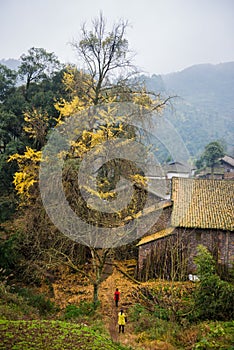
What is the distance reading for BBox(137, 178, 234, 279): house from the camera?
1399 centimetres

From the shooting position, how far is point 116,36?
51.7 ft

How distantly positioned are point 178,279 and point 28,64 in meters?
13.6

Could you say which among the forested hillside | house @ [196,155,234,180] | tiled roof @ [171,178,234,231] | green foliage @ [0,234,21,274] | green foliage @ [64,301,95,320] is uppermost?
the forested hillside

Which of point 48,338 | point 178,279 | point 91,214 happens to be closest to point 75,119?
point 91,214

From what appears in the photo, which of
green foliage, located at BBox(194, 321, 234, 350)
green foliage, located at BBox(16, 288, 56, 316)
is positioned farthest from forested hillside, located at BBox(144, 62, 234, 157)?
green foliage, located at BBox(194, 321, 234, 350)

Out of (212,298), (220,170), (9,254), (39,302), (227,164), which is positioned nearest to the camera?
(212,298)

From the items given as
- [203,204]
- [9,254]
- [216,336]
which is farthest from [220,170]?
[216,336]

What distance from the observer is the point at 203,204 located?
15688 mm

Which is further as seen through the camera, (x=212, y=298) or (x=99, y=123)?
(x=99, y=123)

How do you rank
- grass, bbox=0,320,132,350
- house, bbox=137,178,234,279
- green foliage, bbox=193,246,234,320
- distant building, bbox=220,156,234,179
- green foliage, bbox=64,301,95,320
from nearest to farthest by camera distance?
1. grass, bbox=0,320,132,350
2. green foliage, bbox=193,246,234,320
3. green foliage, bbox=64,301,95,320
4. house, bbox=137,178,234,279
5. distant building, bbox=220,156,234,179

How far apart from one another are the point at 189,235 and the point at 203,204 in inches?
76.6

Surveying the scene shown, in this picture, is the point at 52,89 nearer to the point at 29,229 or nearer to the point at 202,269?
the point at 29,229

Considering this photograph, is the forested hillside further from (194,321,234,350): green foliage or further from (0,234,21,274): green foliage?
(194,321,234,350): green foliage

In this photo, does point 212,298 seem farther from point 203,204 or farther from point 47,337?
point 203,204
